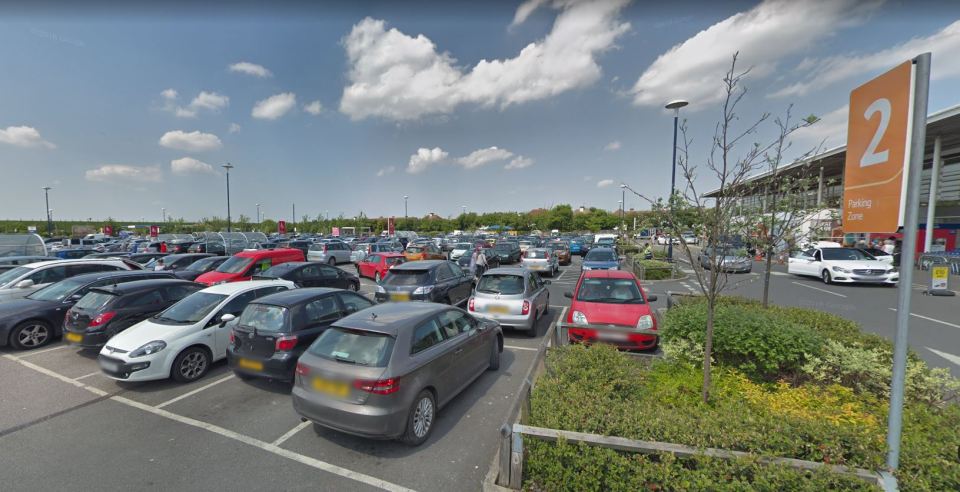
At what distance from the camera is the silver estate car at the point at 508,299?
293 inches

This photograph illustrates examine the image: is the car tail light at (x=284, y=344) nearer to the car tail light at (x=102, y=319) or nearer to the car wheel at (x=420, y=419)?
the car wheel at (x=420, y=419)

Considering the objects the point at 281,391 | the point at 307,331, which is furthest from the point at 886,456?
the point at 281,391

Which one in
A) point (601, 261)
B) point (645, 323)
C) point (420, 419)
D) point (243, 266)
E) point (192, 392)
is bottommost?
point (192, 392)

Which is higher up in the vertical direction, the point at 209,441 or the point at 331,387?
the point at 331,387

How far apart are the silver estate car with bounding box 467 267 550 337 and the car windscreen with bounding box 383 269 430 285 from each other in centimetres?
165

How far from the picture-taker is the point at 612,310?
651cm

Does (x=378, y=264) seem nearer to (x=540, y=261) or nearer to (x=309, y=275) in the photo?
(x=309, y=275)

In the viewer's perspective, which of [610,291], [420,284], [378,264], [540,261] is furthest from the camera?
[540,261]

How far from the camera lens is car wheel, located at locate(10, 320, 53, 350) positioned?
704 centimetres

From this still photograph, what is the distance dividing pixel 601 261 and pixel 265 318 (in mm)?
13474

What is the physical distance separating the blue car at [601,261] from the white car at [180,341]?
12.6m

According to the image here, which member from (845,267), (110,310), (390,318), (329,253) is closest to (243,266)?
(110,310)

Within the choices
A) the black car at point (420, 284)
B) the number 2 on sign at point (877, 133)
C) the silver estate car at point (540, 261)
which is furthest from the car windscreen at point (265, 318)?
the silver estate car at point (540, 261)

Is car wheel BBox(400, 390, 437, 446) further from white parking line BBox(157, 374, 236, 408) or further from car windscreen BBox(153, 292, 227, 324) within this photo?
car windscreen BBox(153, 292, 227, 324)
